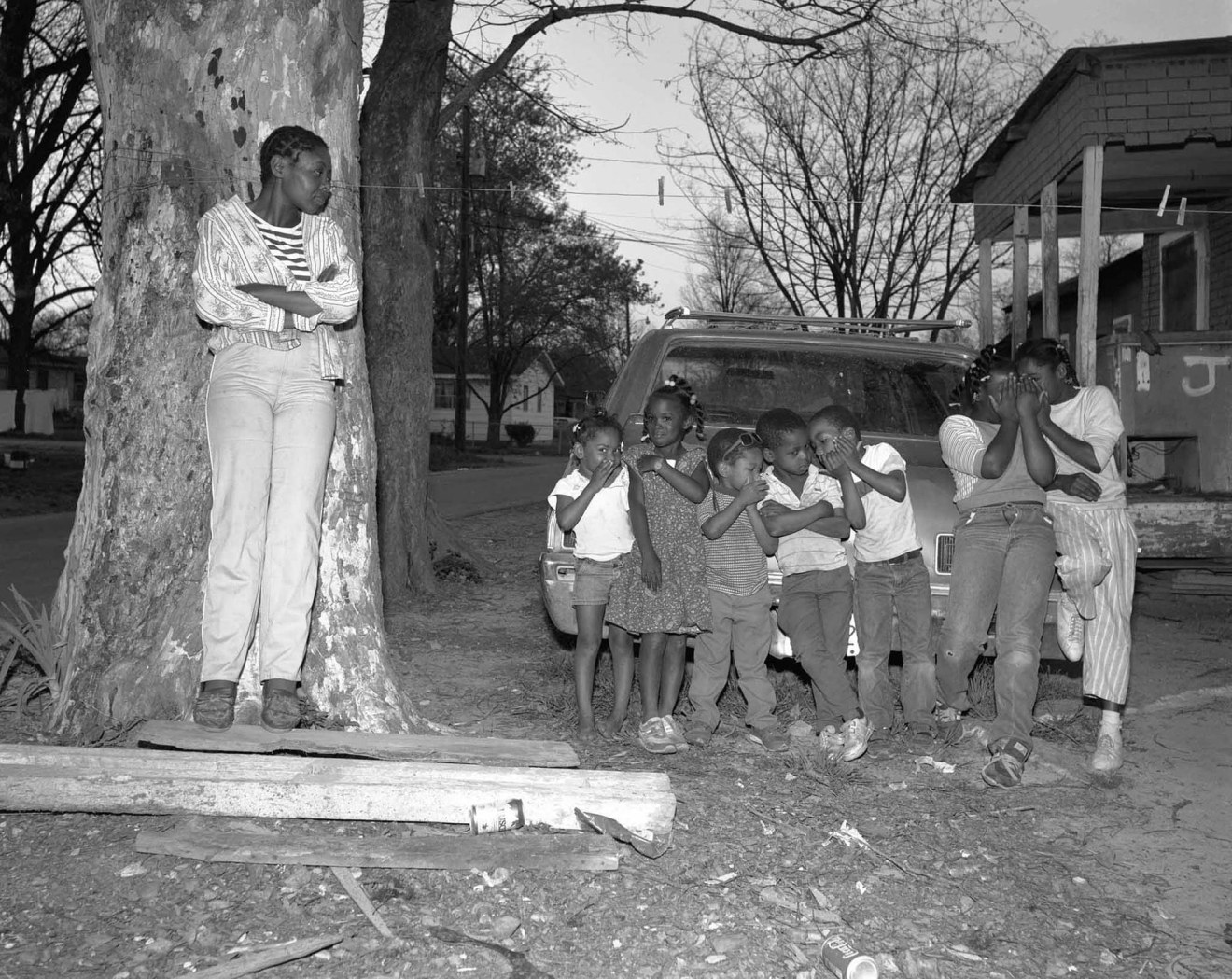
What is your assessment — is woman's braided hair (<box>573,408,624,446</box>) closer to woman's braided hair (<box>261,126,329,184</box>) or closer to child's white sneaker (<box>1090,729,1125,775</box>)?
woman's braided hair (<box>261,126,329,184</box>)

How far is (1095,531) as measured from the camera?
15.1 feet

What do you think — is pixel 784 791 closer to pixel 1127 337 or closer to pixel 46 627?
pixel 46 627

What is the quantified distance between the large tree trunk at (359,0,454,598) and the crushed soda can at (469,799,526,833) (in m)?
5.06

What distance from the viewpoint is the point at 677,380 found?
511cm

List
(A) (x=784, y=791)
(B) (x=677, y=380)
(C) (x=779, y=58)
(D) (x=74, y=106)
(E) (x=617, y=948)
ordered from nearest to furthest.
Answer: (E) (x=617, y=948) → (A) (x=784, y=791) → (B) (x=677, y=380) → (C) (x=779, y=58) → (D) (x=74, y=106)

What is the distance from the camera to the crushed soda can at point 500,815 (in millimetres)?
3416

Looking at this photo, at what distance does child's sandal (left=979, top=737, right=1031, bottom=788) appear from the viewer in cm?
A: 425

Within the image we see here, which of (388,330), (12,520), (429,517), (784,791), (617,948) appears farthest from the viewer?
(12,520)

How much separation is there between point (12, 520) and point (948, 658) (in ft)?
39.2

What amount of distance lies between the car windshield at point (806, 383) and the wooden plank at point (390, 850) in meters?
3.05

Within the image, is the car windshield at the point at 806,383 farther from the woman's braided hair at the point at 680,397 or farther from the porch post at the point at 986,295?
the porch post at the point at 986,295

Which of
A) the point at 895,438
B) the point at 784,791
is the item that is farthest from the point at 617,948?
the point at 895,438

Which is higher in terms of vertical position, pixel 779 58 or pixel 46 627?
pixel 779 58

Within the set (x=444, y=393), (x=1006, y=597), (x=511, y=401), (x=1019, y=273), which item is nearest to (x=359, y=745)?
(x=1006, y=597)
